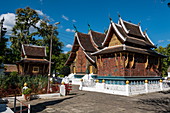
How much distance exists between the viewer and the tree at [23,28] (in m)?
44.9

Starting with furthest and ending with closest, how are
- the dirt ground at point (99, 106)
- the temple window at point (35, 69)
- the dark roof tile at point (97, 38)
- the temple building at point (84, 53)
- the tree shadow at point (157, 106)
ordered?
the dark roof tile at point (97, 38) < the temple window at point (35, 69) < the temple building at point (84, 53) < the tree shadow at point (157, 106) < the dirt ground at point (99, 106)

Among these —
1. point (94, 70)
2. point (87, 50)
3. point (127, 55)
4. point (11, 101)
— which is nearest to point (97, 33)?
point (87, 50)

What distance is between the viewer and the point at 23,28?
45.8 meters

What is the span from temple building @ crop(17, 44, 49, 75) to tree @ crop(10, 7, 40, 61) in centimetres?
1593

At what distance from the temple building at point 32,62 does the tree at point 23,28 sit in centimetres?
1593

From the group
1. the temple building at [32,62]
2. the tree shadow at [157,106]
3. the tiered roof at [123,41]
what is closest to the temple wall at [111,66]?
the tiered roof at [123,41]

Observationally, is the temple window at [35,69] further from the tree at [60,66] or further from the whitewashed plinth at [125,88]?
the whitewashed plinth at [125,88]

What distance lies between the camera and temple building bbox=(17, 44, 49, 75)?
28.2m

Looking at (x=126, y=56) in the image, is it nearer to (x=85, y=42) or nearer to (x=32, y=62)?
(x=85, y=42)

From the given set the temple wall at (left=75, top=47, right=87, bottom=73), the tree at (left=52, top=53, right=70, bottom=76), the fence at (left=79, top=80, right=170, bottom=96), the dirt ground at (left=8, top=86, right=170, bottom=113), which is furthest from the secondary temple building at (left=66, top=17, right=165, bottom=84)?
the tree at (left=52, top=53, right=70, bottom=76)

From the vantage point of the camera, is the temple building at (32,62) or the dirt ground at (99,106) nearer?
the dirt ground at (99,106)

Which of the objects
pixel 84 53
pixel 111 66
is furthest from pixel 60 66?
pixel 111 66

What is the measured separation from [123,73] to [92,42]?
14.9 metres

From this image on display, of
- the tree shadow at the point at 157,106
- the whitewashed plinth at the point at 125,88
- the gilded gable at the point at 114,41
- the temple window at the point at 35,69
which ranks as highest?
the gilded gable at the point at 114,41
